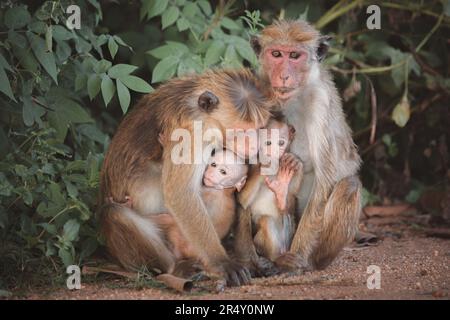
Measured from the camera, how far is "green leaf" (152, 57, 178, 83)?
8.19 m

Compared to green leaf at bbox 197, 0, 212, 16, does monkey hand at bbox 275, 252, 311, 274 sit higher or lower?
lower

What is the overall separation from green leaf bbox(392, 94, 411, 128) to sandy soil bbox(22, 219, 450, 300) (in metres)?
2.07

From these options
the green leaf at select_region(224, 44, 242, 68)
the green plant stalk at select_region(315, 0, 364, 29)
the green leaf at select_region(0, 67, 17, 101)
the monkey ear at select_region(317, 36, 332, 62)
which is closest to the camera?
the green leaf at select_region(0, 67, 17, 101)

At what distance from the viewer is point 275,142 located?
278 inches

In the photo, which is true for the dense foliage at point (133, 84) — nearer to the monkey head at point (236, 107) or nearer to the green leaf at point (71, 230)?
the green leaf at point (71, 230)

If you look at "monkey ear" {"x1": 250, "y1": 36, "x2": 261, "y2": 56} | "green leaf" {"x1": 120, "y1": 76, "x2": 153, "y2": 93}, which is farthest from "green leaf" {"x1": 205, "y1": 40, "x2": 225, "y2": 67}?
"green leaf" {"x1": 120, "y1": 76, "x2": 153, "y2": 93}

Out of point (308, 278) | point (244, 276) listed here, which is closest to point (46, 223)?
point (244, 276)

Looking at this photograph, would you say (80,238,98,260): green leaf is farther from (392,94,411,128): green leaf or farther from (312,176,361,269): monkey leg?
(392,94,411,128): green leaf

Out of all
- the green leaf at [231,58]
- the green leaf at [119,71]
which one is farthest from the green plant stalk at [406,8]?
the green leaf at [119,71]

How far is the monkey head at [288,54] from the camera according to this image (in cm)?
707

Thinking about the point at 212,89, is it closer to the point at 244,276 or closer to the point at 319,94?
the point at 319,94

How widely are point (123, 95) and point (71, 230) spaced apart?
1.29m

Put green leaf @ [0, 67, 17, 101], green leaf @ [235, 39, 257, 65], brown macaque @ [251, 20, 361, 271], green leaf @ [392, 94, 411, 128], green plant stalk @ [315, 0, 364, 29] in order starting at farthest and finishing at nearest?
green plant stalk @ [315, 0, 364, 29]
green leaf @ [392, 94, 411, 128]
green leaf @ [235, 39, 257, 65]
brown macaque @ [251, 20, 361, 271]
green leaf @ [0, 67, 17, 101]

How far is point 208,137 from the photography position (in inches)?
264
